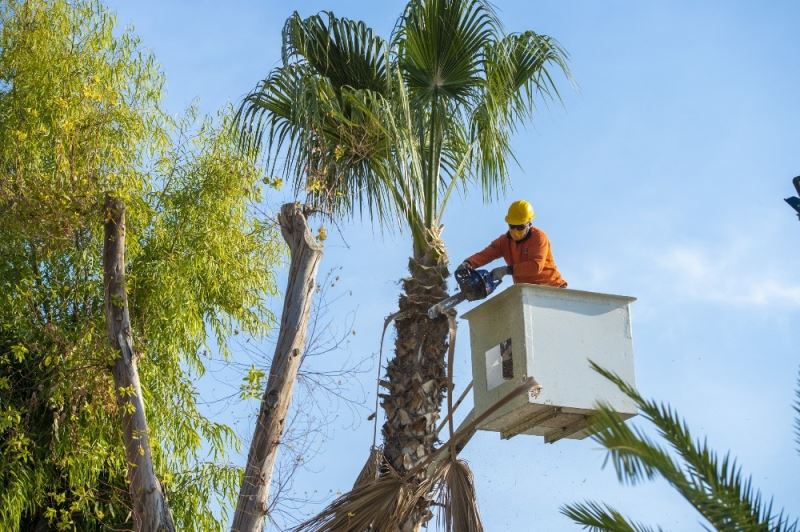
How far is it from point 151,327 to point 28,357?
1194 mm

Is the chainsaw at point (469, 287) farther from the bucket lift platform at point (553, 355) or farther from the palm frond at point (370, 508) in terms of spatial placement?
the palm frond at point (370, 508)

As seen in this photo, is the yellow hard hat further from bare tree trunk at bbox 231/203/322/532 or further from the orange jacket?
bare tree trunk at bbox 231/203/322/532

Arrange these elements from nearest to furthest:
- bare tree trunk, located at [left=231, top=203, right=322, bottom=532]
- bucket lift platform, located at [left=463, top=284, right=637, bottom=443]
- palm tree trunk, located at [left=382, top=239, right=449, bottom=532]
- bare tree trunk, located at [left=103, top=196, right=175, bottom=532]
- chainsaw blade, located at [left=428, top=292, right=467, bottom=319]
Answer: bare tree trunk, located at [left=231, top=203, right=322, bottom=532]
bucket lift platform, located at [left=463, top=284, right=637, bottom=443]
bare tree trunk, located at [left=103, top=196, right=175, bottom=532]
palm tree trunk, located at [left=382, top=239, right=449, bottom=532]
chainsaw blade, located at [left=428, top=292, right=467, bottom=319]

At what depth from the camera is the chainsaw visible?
9.87 metres

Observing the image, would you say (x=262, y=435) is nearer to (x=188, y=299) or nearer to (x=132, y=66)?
(x=188, y=299)

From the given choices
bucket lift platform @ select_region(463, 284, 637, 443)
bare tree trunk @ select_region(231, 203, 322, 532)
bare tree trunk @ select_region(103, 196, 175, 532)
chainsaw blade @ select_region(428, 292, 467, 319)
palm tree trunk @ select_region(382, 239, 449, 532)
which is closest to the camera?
bare tree trunk @ select_region(231, 203, 322, 532)

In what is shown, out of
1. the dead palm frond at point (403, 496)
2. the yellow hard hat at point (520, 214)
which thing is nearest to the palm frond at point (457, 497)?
the dead palm frond at point (403, 496)

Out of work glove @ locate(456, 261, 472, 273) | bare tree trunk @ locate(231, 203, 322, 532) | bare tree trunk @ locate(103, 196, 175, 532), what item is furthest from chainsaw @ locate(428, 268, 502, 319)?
bare tree trunk @ locate(103, 196, 175, 532)

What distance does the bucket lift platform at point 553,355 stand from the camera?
30.1 feet

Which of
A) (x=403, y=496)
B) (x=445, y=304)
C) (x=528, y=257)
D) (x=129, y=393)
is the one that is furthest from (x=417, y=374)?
(x=129, y=393)

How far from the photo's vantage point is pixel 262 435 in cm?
917

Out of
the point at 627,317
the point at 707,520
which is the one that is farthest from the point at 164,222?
the point at 707,520

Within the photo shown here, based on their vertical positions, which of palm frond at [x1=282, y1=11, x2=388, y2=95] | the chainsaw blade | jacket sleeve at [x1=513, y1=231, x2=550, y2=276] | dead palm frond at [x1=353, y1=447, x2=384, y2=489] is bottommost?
dead palm frond at [x1=353, y1=447, x2=384, y2=489]

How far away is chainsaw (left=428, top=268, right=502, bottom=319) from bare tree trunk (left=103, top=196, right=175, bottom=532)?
7.59 ft
